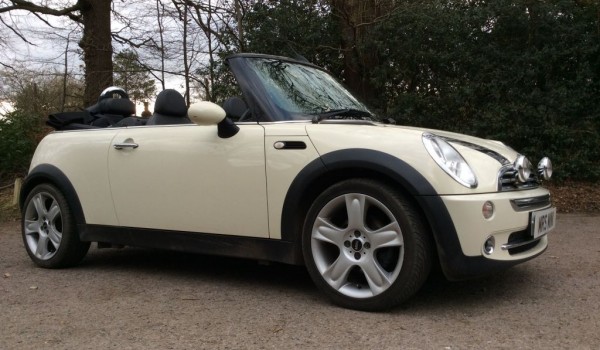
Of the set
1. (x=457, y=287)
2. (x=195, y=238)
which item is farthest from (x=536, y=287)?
(x=195, y=238)

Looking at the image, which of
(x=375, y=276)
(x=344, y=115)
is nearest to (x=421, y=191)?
(x=375, y=276)

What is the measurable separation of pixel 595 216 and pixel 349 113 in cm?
508

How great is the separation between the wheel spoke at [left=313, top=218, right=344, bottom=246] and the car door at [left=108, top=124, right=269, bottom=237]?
1.35 ft

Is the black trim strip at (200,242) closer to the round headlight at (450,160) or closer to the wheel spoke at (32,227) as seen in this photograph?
the wheel spoke at (32,227)

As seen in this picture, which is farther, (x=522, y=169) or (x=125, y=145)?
(x=125, y=145)

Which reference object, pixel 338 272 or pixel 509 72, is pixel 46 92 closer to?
pixel 509 72

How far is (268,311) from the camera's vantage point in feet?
12.2

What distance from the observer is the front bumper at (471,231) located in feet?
10.9

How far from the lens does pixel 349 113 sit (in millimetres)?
4426

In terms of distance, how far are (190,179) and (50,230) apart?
1.79 m

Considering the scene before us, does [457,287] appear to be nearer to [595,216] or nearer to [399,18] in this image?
[595,216]

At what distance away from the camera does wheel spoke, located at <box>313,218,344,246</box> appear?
3.67 meters

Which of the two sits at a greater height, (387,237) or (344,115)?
(344,115)

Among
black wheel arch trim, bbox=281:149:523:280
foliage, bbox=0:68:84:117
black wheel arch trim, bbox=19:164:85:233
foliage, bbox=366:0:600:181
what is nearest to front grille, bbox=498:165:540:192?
black wheel arch trim, bbox=281:149:523:280
